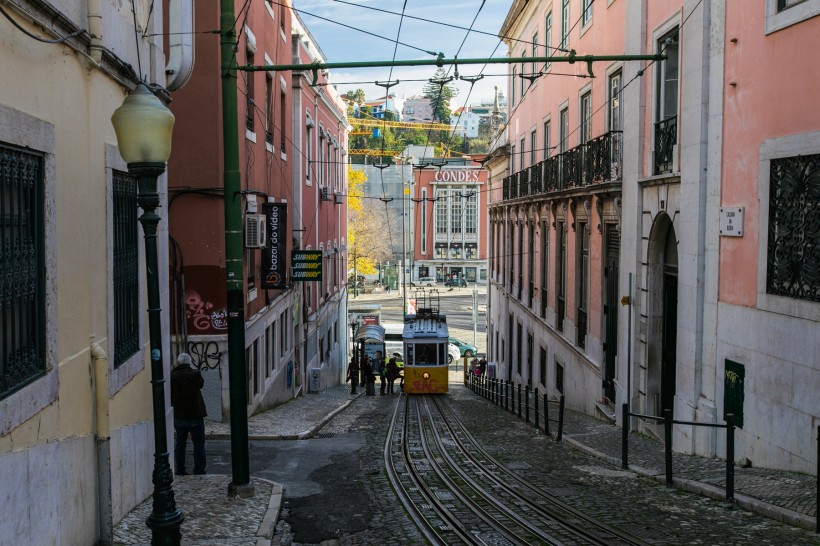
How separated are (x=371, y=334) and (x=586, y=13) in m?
27.4

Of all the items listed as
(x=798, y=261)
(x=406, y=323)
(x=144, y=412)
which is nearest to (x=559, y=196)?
(x=406, y=323)

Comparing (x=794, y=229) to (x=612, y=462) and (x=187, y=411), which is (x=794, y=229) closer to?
(x=612, y=462)

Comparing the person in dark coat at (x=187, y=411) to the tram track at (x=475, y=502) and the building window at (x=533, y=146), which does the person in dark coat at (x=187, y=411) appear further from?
the building window at (x=533, y=146)

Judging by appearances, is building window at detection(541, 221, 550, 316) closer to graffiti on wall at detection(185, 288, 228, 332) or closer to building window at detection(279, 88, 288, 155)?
building window at detection(279, 88, 288, 155)

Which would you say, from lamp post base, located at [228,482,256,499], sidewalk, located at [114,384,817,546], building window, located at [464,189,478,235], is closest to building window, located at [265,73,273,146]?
sidewalk, located at [114,384,817,546]

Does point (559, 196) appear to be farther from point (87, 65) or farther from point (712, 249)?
point (87, 65)

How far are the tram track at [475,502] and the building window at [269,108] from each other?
353 inches

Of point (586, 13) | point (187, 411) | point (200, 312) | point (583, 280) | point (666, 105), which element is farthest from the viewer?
point (583, 280)

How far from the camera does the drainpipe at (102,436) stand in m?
7.20

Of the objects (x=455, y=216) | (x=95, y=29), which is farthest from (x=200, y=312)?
(x=455, y=216)

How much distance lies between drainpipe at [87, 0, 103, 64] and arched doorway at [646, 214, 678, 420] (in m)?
11.0

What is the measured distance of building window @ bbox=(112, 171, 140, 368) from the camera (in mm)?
8320

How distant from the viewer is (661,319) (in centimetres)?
1597

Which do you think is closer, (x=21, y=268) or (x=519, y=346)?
(x=21, y=268)
